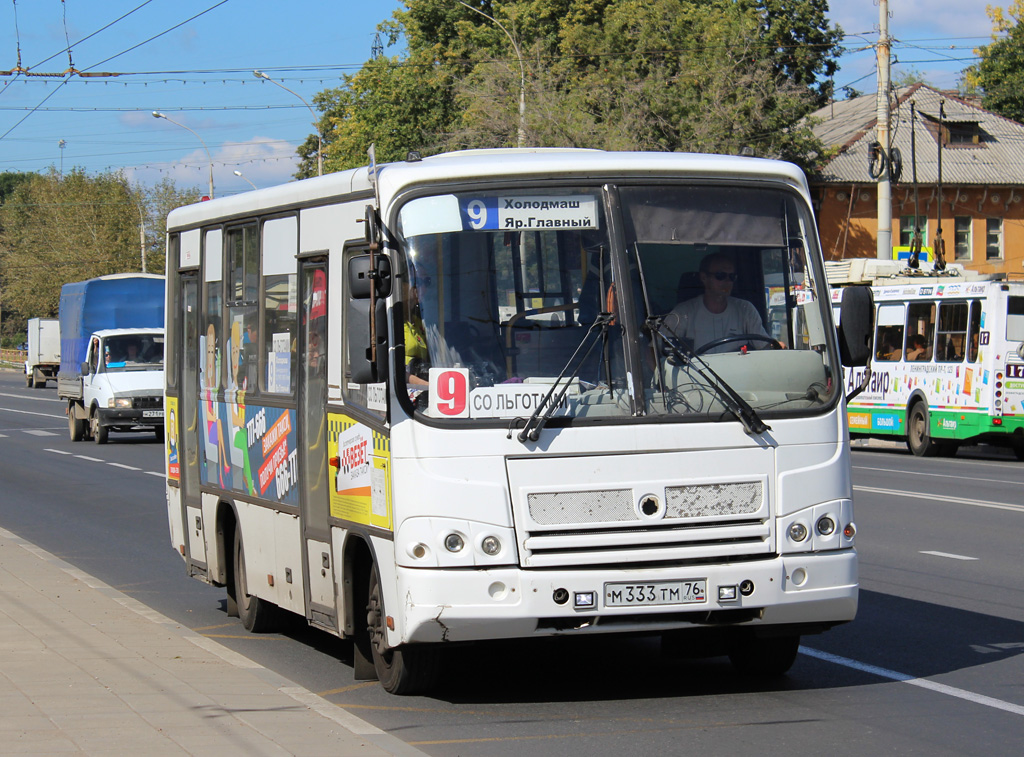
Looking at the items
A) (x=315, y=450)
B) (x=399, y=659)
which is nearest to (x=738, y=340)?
(x=399, y=659)

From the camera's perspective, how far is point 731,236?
738 cm

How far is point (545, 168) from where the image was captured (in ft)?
23.6

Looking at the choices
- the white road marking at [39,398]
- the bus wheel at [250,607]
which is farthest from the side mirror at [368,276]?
the white road marking at [39,398]

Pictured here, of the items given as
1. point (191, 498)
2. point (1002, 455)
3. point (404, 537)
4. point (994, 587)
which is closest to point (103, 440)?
point (1002, 455)

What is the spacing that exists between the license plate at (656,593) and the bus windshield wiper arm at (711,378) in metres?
0.76

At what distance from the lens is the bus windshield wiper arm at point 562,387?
6.75m

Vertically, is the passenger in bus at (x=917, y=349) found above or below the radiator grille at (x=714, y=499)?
above

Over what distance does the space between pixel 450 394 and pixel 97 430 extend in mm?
25059

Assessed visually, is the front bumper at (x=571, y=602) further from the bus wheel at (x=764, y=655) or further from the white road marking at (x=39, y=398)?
the white road marking at (x=39, y=398)

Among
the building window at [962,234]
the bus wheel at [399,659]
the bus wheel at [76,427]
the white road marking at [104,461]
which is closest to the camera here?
the bus wheel at [399,659]

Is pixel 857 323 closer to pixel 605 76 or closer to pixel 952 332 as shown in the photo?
pixel 952 332

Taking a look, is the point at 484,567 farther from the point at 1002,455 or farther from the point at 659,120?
the point at 659,120

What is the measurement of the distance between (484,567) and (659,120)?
4030 cm

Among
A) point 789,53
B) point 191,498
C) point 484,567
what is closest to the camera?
point 484,567
